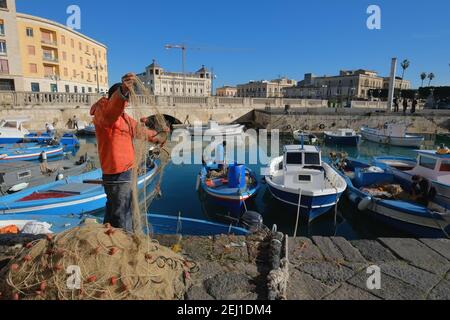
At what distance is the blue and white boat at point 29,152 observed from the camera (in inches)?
638

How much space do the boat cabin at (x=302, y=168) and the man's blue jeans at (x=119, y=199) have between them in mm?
7872

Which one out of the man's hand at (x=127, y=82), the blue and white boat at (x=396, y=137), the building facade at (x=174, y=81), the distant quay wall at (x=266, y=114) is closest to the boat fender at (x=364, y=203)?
the man's hand at (x=127, y=82)

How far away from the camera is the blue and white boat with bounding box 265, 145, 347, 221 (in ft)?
33.0

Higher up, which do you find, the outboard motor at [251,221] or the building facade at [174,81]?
the building facade at [174,81]

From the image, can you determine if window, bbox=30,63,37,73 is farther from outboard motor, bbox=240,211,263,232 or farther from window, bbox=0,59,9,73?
outboard motor, bbox=240,211,263,232

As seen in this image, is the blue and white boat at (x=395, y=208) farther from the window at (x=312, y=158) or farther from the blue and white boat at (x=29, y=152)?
the blue and white boat at (x=29, y=152)

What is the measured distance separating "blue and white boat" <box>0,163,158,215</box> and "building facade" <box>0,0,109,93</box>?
39771 mm

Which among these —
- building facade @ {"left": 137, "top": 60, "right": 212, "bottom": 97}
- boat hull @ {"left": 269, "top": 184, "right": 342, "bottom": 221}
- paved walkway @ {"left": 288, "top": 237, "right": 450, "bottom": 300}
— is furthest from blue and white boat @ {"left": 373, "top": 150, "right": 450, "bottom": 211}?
building facade @ {"left": 137, "top": 60, "right": 212, "bottom": 97}

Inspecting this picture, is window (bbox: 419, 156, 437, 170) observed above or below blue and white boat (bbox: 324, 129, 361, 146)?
above

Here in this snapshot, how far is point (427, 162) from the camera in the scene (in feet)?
35.1

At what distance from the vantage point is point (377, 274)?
122 inches
